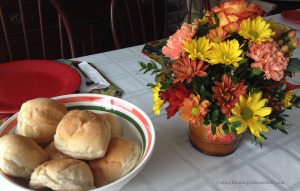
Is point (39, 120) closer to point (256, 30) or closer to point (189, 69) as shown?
point (189, 69)

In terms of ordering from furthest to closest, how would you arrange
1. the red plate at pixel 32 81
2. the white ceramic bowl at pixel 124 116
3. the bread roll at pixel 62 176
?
the red plate at pixel 32 81 < the white ceramic bowl at pixel 124 116 < the bread roll at pixel 62 176

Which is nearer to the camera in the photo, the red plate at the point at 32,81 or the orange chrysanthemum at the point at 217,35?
the orange chrysanthemum at the point at 217,35

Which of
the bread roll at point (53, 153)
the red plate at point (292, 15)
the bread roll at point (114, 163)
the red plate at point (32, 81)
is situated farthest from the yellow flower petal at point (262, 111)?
the red plate at point (292, 15)

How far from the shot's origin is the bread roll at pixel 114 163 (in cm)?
44

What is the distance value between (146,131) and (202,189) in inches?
5.6

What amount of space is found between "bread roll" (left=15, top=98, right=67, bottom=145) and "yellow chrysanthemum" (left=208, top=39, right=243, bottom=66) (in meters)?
0.28

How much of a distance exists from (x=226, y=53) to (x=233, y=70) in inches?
1.2

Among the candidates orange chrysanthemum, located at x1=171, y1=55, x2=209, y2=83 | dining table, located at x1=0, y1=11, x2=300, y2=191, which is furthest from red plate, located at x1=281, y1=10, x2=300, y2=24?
orange chrysanthemum, located at x1=171, y1=55, x2=209, y2=83

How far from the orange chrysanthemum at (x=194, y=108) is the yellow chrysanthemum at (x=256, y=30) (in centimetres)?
13

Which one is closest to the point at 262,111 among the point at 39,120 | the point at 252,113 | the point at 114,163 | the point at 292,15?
the point at 252,113

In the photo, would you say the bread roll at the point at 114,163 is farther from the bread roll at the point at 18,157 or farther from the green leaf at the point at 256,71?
the green leaf at the point at 256,71

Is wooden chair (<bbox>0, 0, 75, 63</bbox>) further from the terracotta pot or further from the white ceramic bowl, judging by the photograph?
the terracotta pot

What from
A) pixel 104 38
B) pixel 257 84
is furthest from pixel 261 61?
pixel 104 38

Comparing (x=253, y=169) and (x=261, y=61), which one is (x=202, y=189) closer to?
(x=253, y=169)
